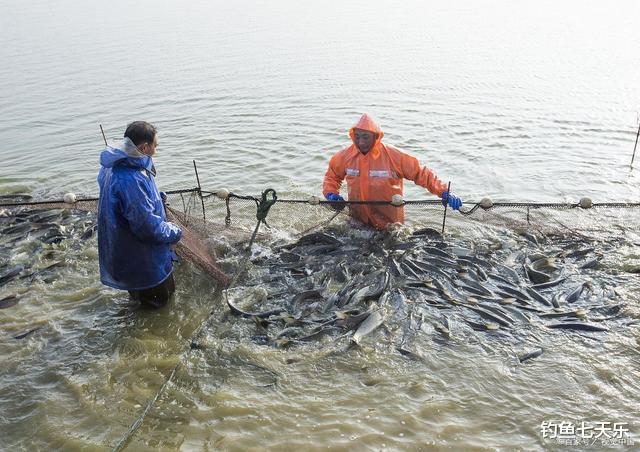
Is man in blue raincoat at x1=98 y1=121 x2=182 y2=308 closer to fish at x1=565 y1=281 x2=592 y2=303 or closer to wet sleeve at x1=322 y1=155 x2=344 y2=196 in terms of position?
wet sleeve at x1=322 y1=155 x2=344 y2=196

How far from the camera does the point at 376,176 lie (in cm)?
680

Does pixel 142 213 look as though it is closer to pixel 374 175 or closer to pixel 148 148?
pixel 148 148

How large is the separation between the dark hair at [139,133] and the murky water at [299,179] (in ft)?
6.90

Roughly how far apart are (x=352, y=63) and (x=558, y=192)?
1363 centimetres

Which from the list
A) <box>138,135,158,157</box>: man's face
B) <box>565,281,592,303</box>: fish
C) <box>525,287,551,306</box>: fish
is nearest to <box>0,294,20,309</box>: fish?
<box>138,135,158,157</box>: man's face

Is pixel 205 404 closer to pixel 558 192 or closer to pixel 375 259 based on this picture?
pixel 375 259

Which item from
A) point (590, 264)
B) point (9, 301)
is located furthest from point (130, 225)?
point (590, 264)

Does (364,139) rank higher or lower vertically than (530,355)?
higher

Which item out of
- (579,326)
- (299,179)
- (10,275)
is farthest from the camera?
(299,179)

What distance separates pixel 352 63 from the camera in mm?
21109

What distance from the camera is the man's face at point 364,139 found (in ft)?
21.6

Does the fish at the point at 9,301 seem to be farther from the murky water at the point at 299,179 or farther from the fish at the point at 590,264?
the fish at the point at 590,264

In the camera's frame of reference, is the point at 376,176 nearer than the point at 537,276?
No

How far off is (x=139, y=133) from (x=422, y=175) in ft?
12.4
